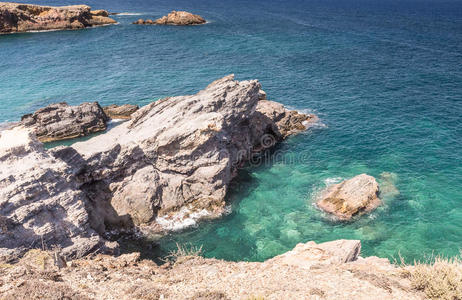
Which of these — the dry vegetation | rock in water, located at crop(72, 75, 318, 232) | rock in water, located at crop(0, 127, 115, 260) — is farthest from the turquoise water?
the dry vegetation

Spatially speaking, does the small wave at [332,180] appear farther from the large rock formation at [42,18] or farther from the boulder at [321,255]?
the large rock formation at [42,18]

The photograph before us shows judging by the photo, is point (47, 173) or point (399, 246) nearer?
point (47, 173)

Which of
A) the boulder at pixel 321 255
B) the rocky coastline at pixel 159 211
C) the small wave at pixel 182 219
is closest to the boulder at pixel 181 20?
the rocky coastline at pixel 159 211

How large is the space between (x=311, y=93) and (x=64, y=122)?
40.1m

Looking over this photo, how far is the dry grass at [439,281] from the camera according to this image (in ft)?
49.1

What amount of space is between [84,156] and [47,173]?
5672mm

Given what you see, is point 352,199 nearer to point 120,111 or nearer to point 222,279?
point 222,279

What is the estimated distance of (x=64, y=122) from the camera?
157 ft

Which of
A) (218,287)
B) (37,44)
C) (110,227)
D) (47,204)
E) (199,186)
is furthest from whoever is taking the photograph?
(37,44)

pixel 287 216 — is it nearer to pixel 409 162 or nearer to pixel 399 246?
pixel 399 246

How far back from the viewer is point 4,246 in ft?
68.6

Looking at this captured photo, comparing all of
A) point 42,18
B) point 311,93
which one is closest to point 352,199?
point 311,93

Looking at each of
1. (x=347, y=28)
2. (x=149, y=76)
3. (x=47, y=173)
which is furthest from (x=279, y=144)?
(x=347, y=28)

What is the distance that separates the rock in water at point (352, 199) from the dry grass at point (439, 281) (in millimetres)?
14235
